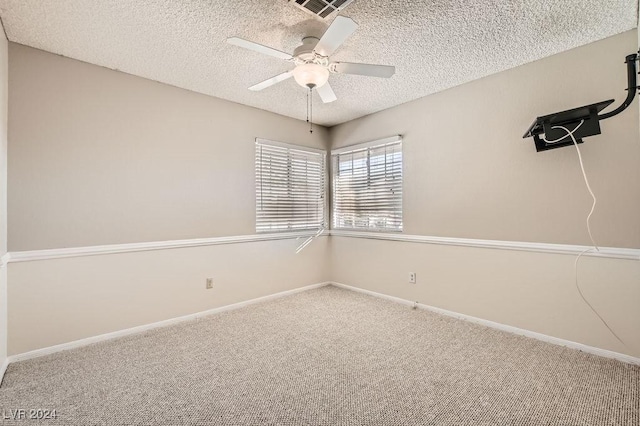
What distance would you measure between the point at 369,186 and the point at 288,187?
1103 mm

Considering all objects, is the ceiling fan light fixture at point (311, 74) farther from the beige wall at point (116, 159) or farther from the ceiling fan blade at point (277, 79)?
the beige wall at point (116, 159)

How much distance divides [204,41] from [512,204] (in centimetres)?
297

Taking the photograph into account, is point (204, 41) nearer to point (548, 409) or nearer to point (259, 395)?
point (259, 395)

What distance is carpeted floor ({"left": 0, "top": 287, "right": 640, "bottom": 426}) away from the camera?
169 cm

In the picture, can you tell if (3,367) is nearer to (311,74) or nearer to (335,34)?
(311,74)

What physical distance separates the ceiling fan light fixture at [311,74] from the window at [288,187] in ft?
5.50

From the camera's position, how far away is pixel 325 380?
202cm

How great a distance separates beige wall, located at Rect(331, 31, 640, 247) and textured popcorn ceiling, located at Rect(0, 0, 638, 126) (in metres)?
0.21

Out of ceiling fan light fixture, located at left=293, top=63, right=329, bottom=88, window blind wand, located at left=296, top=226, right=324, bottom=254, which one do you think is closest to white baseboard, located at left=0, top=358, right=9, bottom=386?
window blind wand, located at left=296, top=226, right=324, bottom=254

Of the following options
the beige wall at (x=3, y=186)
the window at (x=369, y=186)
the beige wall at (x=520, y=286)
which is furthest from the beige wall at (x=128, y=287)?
the beige wall at (x=520, y=286)

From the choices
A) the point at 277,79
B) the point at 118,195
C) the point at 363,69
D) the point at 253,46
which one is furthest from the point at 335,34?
the point at 118,195

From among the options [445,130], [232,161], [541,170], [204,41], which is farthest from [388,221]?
[204,41]

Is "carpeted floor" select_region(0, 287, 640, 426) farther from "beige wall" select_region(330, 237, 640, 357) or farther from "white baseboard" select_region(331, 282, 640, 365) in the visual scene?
"beige wall" select_region(330, 237, 640, 357)

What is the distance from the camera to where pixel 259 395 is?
1869mm
